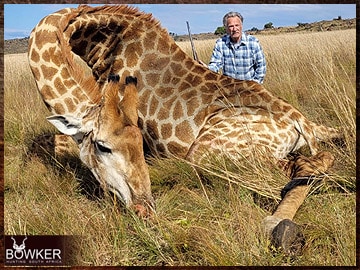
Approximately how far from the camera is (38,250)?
316cm

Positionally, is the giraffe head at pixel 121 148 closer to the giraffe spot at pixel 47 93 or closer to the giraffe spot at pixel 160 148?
the giraffe spot at pixel 47 93

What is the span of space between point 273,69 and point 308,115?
113 cm

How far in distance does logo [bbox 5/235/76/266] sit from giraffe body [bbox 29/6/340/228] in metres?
0.77

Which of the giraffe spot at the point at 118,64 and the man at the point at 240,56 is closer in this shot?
the giraffe spot at the point at 118,64

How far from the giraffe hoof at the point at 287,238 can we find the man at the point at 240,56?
2753 mm

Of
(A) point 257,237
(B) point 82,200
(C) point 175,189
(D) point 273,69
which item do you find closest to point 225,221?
(A) point 257,237

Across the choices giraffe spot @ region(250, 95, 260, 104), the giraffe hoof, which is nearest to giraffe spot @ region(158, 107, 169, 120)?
giraffe spot @ region(250, 95, 260, 104)

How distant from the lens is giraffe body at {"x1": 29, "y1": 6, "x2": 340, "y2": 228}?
162 inches

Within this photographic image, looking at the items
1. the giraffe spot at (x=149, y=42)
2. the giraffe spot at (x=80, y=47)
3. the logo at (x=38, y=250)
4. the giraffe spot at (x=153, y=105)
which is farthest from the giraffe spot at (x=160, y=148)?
the logo at (x=38, y=250)

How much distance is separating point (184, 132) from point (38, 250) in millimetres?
1792

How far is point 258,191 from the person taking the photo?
144 inches

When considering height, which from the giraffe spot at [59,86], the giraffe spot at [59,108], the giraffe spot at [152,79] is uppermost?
the giraffe spot at [59,86]

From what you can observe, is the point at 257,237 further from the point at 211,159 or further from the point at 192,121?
the point at 192,121

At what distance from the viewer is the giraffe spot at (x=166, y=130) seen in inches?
183
